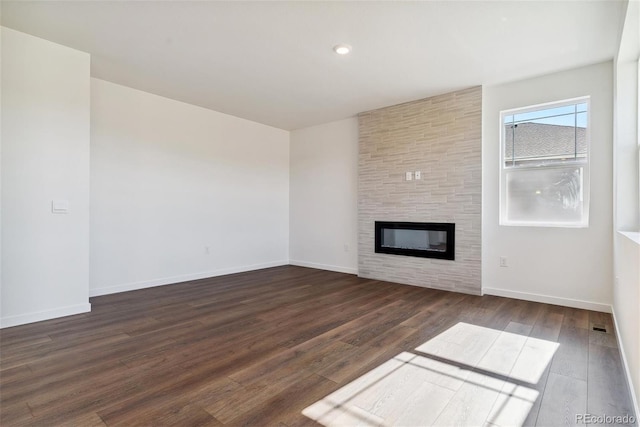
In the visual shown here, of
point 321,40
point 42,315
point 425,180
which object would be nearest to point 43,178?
point 42,315

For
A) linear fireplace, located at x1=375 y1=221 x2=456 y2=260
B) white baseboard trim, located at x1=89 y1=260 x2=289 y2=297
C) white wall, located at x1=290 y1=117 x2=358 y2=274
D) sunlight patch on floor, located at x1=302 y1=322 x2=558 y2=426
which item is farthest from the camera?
white wall, located at x1=290 y1=117 x2=358 y2=274

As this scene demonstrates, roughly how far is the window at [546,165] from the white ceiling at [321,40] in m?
0.52

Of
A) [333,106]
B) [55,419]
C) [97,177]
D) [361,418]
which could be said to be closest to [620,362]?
[361,418]

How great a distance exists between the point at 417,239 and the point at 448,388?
2.87 metres

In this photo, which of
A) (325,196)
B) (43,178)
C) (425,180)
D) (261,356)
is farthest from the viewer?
(325,196)

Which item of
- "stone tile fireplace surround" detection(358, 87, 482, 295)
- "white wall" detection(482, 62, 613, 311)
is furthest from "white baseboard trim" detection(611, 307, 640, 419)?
"stone tile fireplace surround" detection(358, 87, 482, 295)

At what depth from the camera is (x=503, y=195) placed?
157 inches

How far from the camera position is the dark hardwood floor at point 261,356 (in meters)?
1.68

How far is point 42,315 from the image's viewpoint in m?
3.00

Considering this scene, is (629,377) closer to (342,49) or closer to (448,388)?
(448,388)

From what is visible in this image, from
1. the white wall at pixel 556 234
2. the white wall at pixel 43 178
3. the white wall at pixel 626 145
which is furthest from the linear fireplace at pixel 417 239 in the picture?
the white wall at pixel 43 178

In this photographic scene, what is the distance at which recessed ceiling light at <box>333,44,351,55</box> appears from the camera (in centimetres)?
301

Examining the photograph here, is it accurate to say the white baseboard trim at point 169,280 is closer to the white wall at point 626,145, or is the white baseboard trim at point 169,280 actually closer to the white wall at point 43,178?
the white wall at point 43,178

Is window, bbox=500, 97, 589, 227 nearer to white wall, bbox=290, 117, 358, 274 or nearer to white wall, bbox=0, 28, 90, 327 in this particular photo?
white wall, bbox=290, 117, 358, 274
